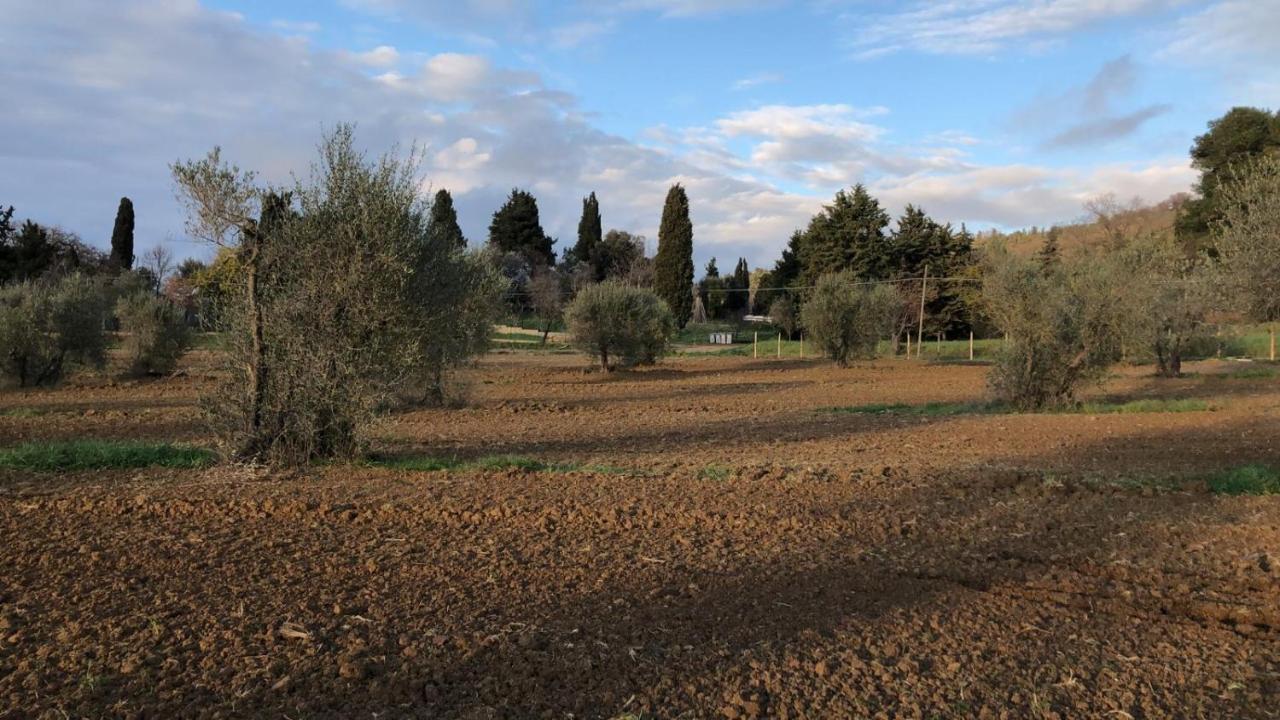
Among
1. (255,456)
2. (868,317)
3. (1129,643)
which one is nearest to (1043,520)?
(1129,643)

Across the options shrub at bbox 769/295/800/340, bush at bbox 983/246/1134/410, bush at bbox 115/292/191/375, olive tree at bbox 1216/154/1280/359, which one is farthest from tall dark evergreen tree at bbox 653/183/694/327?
olive tree at bbox 1216/154/1280/359

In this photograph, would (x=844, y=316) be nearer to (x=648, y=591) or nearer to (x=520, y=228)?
(x=648, y=591)

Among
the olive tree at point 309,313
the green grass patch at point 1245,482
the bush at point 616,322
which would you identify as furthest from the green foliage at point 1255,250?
the bush at point 616,322

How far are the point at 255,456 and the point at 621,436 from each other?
243 inches

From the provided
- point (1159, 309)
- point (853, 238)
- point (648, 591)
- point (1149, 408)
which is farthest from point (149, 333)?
point (853, 238)

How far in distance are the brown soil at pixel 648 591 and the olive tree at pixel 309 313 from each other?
0.66 m

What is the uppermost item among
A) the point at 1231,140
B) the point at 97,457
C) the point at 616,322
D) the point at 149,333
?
the point at 1231,140

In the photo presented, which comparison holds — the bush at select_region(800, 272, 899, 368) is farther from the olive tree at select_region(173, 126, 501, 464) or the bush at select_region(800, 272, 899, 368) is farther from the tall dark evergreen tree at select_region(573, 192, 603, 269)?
the tall dark evergreen tree at select_region(573, 192, 603, 269)

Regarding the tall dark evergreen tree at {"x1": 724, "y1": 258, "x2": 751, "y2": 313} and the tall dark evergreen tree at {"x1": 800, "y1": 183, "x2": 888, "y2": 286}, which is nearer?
the tall dark evergreen tree at {"x1": 800, "y1": 183, "x2": 888, "y2": 286}

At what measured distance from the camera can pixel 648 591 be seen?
5422 millimetres

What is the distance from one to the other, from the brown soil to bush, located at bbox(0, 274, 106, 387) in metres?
16.8

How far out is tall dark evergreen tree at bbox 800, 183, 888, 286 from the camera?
59.3 meters

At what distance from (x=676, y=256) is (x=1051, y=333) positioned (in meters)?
43.1

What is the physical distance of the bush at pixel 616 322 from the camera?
31.5 metres
